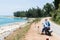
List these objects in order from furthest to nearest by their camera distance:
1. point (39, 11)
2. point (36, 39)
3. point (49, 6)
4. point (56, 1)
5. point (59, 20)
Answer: point (39, 11) → point (49, 6) → point (56, 1) → point (59, 20) → point (36, 39)

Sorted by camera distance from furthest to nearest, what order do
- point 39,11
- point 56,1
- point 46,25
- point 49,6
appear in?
point 39,11, point 49,6, point 56,1, point 46,25

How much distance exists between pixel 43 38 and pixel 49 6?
5737 inches

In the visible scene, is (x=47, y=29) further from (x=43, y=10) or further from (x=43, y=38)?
(x=43, y=10)

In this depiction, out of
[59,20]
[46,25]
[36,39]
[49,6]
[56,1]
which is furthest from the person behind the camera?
[49,6]

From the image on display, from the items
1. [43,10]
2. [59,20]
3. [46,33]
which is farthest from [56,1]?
[43,10]

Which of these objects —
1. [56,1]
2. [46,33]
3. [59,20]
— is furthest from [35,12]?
[46,33]

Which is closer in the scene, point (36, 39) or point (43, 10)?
point (36, 39)

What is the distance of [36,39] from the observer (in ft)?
72.1

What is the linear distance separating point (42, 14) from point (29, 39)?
15924cm

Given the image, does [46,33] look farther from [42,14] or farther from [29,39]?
[42,14]

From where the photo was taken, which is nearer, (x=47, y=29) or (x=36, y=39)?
(x=36, y=39)

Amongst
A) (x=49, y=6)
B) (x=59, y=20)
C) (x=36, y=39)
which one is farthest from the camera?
(x=49, y=6)

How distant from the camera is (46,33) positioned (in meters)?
Answer: 24.8

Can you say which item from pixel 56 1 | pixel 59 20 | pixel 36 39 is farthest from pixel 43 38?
pixel 56 1
